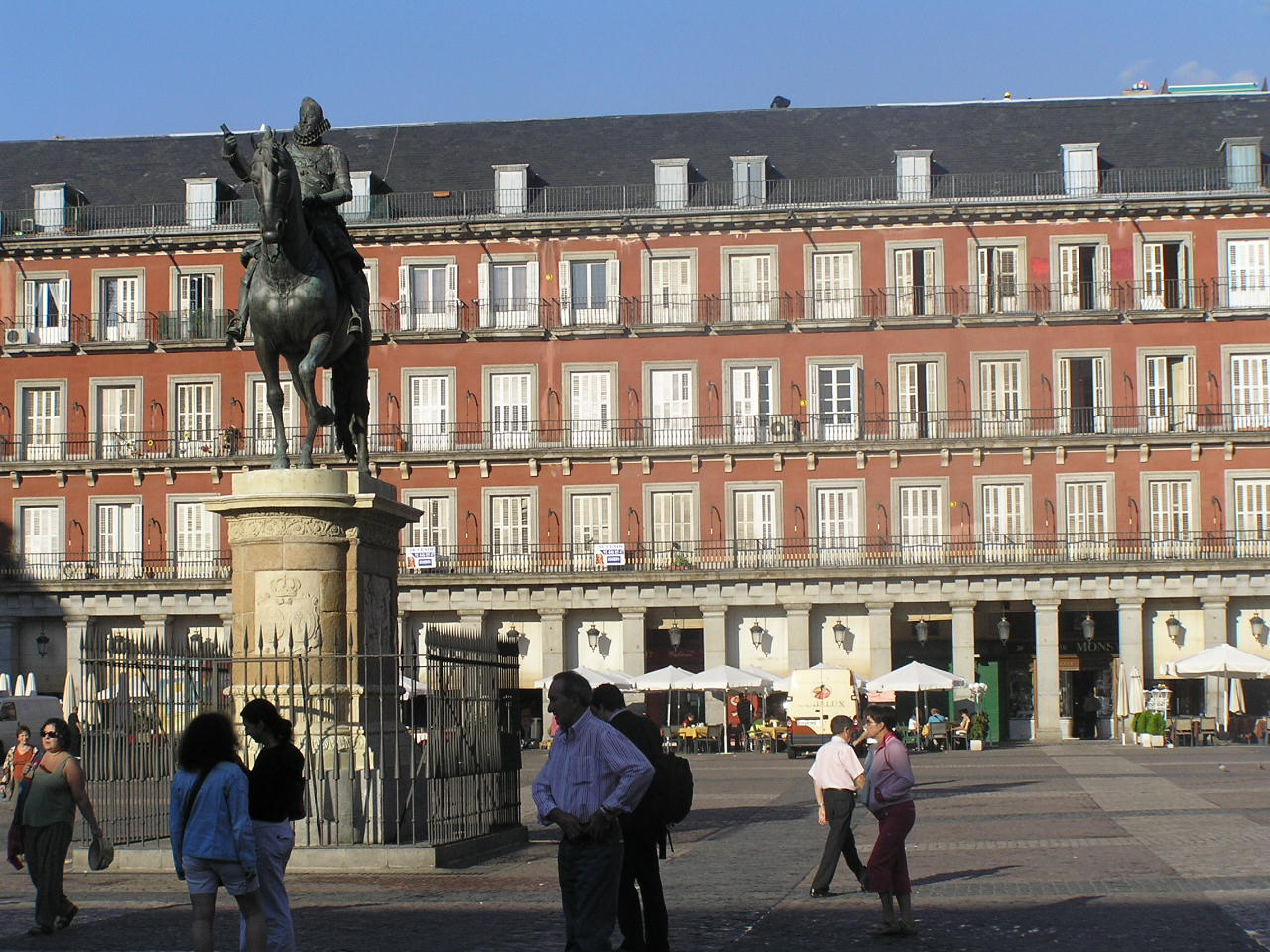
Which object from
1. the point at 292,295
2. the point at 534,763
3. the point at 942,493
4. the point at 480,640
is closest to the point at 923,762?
the point at 534,763

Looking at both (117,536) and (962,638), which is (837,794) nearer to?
(962,638)

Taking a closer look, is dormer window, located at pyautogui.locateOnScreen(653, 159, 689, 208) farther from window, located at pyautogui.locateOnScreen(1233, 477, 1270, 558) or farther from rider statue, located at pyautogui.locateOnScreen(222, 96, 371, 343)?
rider statue, located at pyautogui.locateOnScreen(222, 96, 371, 343)

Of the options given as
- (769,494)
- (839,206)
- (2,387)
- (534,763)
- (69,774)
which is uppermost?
(839,206)

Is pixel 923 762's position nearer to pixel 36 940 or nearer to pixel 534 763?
pixel 534 763

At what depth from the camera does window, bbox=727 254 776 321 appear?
201ft

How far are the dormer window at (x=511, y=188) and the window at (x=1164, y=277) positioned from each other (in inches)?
741

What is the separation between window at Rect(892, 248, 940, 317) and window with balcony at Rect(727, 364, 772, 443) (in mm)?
4385

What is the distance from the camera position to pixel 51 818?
14.4 m

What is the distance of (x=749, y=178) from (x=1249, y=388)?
16.2 meters

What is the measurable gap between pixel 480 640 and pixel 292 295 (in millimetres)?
3914

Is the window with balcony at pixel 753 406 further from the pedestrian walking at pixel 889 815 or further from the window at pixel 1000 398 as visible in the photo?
the pedestrian walking at pixel 889 815

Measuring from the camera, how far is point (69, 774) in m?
14.6

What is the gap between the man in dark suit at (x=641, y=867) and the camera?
39.7ft

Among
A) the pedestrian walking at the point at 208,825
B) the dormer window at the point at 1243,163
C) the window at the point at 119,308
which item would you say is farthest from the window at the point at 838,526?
the pedestrian walking at the point at 208,825
